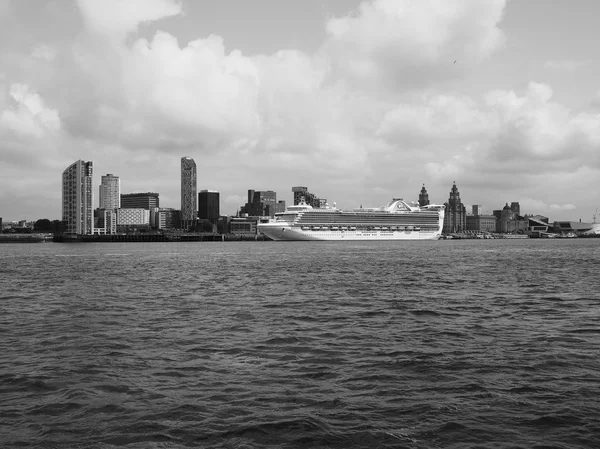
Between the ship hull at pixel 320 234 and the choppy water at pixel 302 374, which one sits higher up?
the ship hull at pixel 320 234

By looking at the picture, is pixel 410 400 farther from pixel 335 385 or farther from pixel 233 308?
pixel 233 308

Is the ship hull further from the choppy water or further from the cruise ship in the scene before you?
the choppy water

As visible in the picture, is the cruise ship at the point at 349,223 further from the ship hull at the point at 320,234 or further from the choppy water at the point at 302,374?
the choppy water at the point at 302,374

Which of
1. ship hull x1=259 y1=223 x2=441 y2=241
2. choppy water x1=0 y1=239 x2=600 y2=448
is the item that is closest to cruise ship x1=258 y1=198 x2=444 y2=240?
ship hull x1=259 y1=223 x2=441 y2=241

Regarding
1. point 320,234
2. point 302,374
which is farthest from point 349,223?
point 302,374

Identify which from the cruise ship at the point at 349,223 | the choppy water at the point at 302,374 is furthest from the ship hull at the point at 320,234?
the choppy water at the point at 302,374

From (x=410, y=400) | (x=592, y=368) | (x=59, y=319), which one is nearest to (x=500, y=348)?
(x=592, y=368)

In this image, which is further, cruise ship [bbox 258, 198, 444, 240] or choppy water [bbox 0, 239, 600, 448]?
cruise ship [bbox 258, 198, 444, 240]
